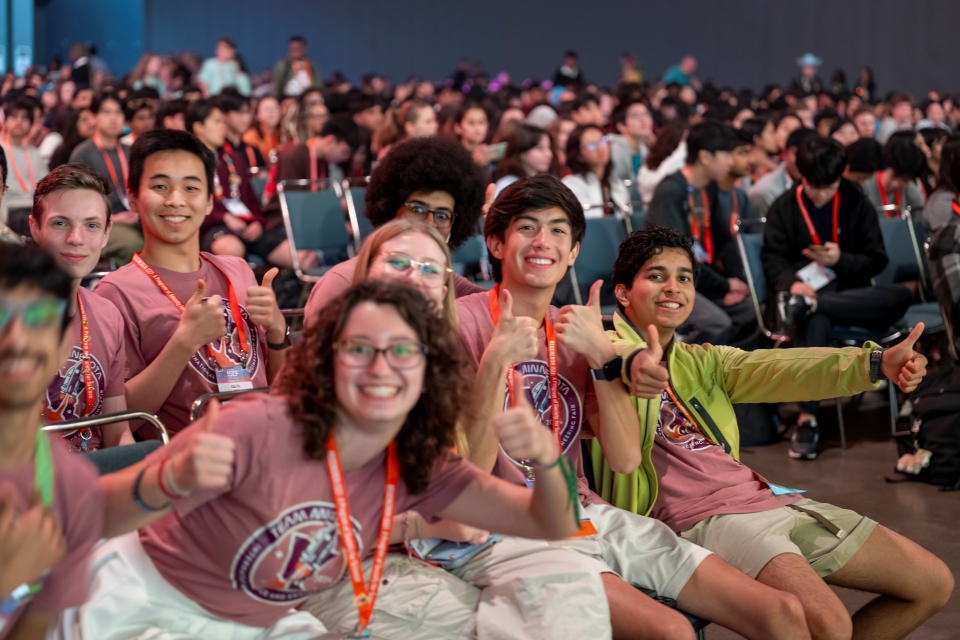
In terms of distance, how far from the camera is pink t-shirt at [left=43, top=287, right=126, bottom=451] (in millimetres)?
2195

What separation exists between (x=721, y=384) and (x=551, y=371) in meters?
0.50

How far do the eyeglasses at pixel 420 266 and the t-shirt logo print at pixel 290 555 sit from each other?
1.90 ft

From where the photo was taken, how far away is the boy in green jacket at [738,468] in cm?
223

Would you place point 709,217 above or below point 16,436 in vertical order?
above

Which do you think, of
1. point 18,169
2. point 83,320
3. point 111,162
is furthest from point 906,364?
point 18,169

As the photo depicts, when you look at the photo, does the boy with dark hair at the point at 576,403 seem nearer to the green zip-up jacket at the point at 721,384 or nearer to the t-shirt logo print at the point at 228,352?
the green zip-up jacket at the point at 721,384

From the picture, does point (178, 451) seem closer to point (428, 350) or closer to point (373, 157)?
→ point (428, 350)

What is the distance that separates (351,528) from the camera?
1.58m

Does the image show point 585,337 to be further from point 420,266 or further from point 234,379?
point 234,379

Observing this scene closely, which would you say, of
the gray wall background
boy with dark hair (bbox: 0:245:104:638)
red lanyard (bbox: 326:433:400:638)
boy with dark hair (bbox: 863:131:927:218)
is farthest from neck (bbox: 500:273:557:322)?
the gray wall background

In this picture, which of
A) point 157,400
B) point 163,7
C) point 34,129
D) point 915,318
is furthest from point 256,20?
point 157,400

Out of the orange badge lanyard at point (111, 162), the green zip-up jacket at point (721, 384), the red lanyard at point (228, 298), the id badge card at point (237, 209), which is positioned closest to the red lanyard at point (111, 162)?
the orange badge lanyard at point (111, 162)

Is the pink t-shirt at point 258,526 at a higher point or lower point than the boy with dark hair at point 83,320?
lower

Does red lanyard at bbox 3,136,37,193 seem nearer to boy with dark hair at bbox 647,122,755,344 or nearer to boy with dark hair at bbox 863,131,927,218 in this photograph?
boy with dark hair at bbox 647,122,755,344
